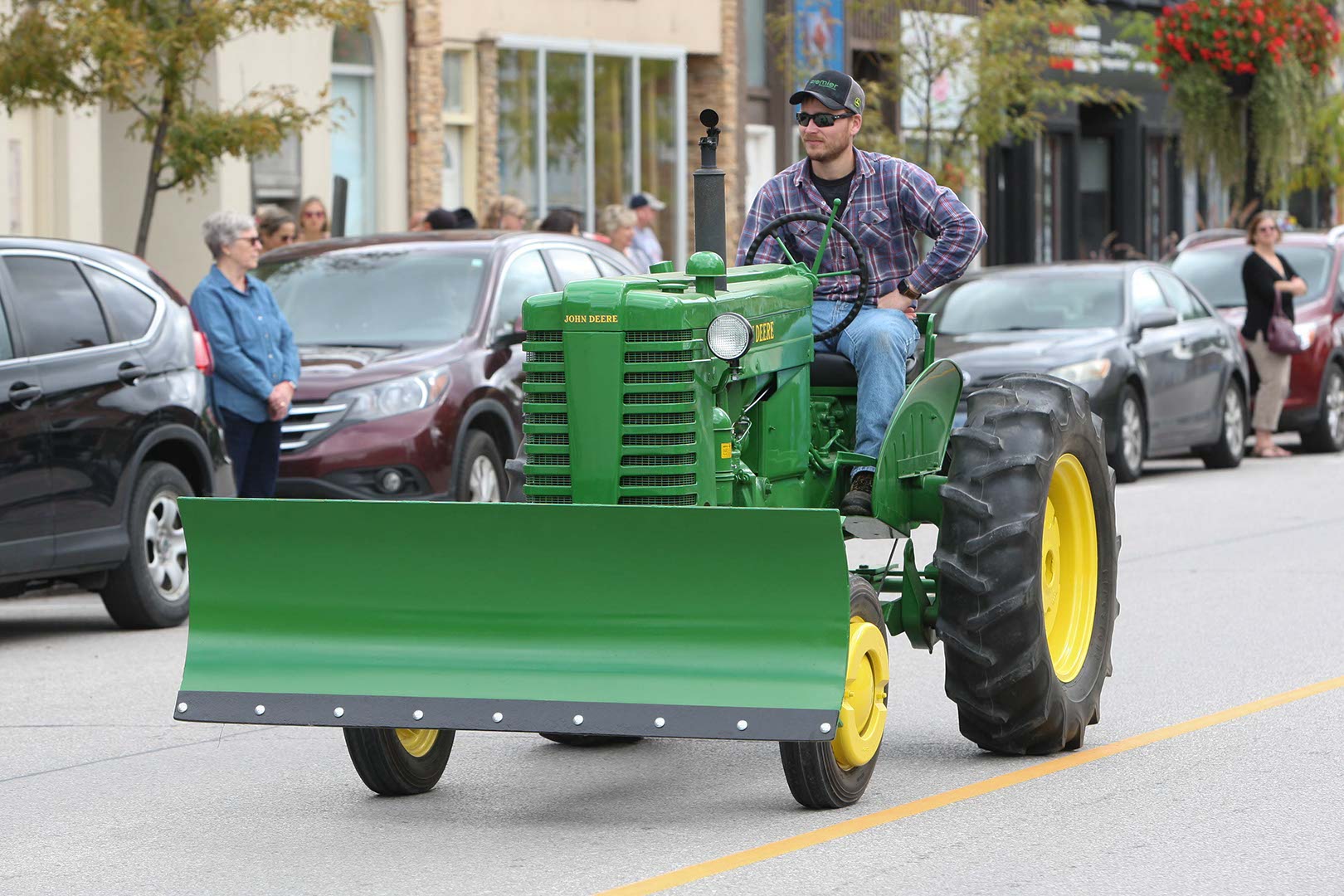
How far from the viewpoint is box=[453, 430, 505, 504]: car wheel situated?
14227mm

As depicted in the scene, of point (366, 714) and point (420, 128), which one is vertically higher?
point (420, 128)

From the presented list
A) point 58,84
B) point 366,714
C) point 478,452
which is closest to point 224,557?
point 366,714

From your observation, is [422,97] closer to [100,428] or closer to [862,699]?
[100,428]

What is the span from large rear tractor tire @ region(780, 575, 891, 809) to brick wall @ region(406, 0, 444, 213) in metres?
19.8

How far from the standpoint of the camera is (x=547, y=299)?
24.5 feet

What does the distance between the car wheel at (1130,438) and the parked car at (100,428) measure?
8.31 metres

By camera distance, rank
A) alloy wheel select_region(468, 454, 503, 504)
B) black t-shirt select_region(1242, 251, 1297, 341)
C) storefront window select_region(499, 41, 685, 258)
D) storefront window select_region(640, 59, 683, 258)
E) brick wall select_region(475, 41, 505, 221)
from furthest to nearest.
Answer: storefront window select_region(640, 59, 683, 258) → storefront window select_region(499, 41, 685, 258) → brick wall select_region(475, 41, 505, 221) → black t-shirt select_region(1242, 251, 1297, 341) → alloy wheel select_region(468, 454, 503, 504)

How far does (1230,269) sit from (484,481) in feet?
35.5

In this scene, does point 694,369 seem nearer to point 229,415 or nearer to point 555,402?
point 555,402

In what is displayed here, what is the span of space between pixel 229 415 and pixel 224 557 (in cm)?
593

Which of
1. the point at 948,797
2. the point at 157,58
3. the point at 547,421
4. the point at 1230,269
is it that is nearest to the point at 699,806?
the point at 948,797

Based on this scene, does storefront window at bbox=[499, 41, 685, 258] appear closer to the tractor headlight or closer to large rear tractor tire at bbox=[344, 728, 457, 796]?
large rear tractor tire at bbox=[344, 728, 457, 796]

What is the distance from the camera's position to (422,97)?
26531mm

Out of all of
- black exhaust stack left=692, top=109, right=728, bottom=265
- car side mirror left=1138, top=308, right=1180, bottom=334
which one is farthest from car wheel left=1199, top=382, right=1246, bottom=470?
black exhaust stack left=692, top=109, right=728, bottom=265
